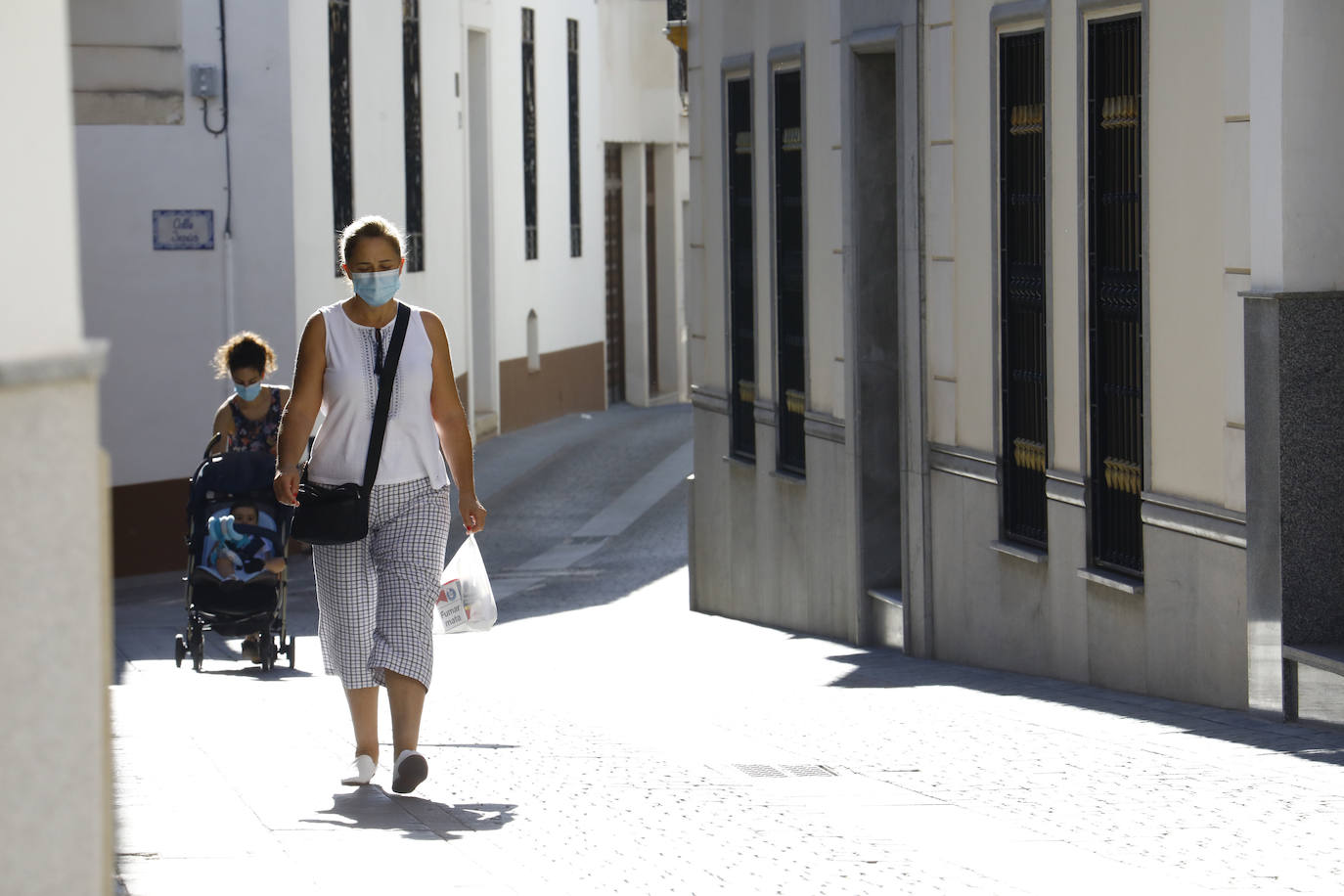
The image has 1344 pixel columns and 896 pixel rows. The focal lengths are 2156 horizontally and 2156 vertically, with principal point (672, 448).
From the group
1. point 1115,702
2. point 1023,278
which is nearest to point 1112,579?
point 1115,702

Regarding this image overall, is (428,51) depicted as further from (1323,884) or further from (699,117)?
(1323,884)

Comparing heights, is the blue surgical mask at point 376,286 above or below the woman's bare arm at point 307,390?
above

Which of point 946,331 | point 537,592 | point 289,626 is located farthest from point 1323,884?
point 537,592

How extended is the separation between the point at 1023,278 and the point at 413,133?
552 inches

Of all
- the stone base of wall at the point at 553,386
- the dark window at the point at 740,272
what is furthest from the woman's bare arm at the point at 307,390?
the stone base of wall at the point at 553,386

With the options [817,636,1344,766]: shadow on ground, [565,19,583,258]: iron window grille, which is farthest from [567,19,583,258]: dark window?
[817,636,1344,766]: shadow on ground

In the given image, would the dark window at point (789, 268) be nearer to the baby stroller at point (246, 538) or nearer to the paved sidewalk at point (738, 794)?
the baby stroller at point (246, 538)

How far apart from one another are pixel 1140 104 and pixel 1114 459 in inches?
59.3

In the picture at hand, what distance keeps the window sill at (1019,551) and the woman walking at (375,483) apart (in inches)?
163

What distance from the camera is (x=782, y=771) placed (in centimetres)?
673

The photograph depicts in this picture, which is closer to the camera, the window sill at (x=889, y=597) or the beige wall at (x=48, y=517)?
the beige wall at (x=48, y=517)

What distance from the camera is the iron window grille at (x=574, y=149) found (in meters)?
31.1

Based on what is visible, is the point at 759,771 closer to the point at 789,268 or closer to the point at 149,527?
the point at 789,268

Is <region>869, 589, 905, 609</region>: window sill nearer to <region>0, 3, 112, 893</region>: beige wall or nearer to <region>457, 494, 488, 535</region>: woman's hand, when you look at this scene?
<region>457, 494, 488, 535</region>: woman's hand
